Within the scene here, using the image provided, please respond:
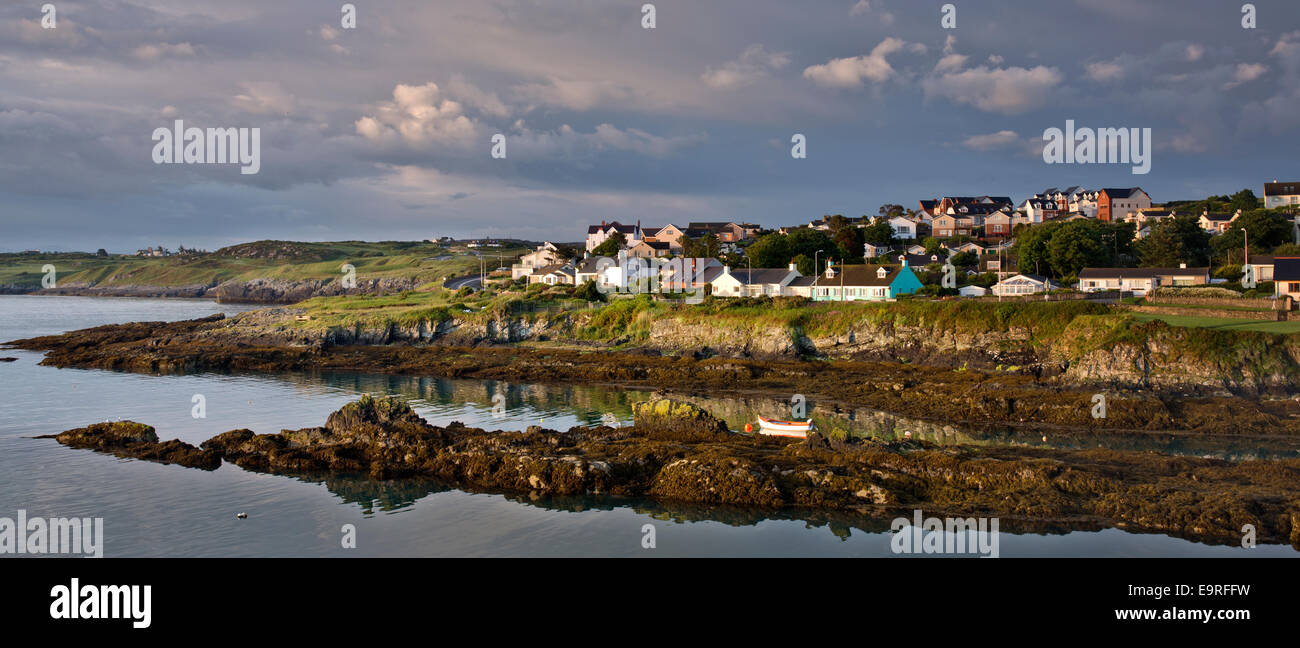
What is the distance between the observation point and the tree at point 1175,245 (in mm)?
64938

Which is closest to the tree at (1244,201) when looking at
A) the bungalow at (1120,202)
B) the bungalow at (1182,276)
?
the bungalow at (1120,202)

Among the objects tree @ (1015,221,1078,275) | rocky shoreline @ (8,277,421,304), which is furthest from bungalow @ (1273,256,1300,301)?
rocky shoreline @ (8,277,421,304)

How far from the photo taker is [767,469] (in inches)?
857

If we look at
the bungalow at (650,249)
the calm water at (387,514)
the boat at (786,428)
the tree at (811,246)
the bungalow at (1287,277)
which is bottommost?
the calm water at (387,514)

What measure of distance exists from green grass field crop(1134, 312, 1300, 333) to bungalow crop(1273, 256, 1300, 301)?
898 centimetres

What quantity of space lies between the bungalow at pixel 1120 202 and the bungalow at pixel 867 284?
5470 centimetres

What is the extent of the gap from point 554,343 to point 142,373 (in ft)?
83.5

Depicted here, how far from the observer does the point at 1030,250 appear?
66.4m

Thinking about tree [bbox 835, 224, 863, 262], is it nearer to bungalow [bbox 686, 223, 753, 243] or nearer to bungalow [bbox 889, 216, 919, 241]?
bungalow [bbox 889, 216, 919, 241]

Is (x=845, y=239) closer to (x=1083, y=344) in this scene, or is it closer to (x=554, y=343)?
(x=554, y=343)

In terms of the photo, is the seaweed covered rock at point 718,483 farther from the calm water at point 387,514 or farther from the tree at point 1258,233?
the tree at point 1258,233

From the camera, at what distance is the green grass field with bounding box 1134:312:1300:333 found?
1350 inches

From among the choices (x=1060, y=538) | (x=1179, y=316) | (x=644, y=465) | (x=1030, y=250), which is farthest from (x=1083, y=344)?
(x=1030, y=250)

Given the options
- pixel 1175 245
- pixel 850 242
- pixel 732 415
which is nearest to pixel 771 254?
pixel 850 242
